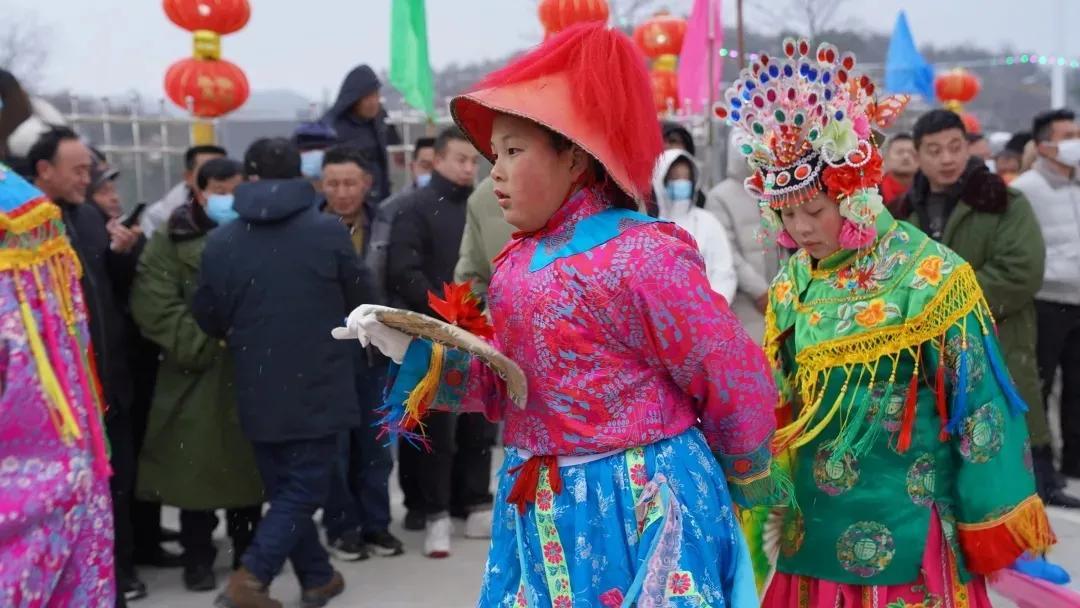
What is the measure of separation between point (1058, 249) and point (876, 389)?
4105 mm

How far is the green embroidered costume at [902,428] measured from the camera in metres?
3.02

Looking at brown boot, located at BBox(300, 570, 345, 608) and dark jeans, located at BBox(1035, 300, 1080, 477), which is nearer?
brown boot, located at BBox(300, 570, 345, 608)

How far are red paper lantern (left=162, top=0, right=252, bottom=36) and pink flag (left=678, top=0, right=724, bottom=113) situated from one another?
3145 mm

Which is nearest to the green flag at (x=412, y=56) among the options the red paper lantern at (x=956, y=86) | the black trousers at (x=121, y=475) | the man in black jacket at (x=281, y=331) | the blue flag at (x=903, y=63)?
the man in black jacket at (x=281, y=331)

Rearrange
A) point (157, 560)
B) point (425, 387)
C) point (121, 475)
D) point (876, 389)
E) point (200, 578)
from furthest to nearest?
1. point (157, 560)
2. point (200, 578)
3. point (121, 475)
4. point (876, 389)
5. point (425, 387)

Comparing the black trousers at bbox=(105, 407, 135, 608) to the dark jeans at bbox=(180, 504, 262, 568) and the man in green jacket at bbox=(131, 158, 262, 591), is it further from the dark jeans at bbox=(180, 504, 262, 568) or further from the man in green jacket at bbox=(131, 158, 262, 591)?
the dark jeans at bbox=(180, 504, 262, 568)

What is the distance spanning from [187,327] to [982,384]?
315cm

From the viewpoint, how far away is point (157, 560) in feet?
18.3

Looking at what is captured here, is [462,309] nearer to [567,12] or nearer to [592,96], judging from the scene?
[592,96]

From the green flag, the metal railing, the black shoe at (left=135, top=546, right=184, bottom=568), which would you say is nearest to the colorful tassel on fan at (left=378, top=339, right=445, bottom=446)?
the black shoe at (left=135, top=546, right=184, bottom=568)

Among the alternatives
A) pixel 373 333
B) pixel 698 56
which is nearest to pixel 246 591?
pixel 373 333

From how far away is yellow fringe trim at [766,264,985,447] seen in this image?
3.04 metres

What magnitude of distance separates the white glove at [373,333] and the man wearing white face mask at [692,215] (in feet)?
10.5

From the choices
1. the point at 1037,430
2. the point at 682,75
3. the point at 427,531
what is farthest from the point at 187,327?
the point at 682,75
